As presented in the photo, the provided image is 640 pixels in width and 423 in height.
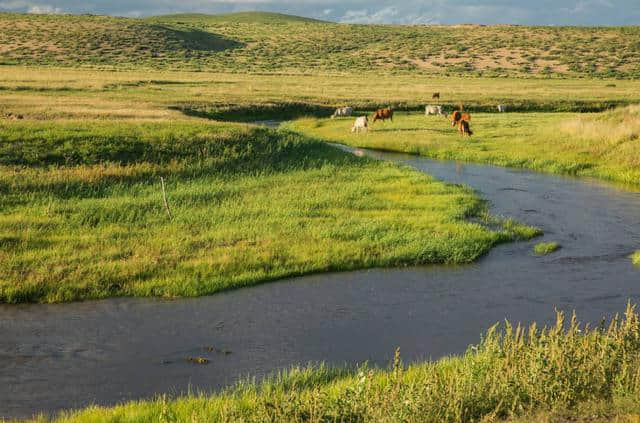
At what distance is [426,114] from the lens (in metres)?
49.5

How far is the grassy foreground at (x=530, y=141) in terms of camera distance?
30.3 meters

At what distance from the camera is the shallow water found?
33.3 feet

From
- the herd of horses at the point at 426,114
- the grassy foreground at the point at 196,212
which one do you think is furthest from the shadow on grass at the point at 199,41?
the grassy foreground at the point at 196,212

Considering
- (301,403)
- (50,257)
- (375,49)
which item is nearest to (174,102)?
(50,257)

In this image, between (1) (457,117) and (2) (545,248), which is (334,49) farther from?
(2) (545,248)

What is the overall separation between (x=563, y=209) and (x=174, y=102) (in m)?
32.0

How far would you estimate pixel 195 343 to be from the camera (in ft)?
37.8

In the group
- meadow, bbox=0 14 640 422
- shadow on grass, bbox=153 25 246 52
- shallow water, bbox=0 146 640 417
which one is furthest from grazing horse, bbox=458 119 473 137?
shadow on grass, bbox=153 25 246 52

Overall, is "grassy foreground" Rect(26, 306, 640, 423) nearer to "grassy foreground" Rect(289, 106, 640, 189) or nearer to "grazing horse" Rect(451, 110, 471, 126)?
"grassy foreground" Rect(289, 106, 640, 189)

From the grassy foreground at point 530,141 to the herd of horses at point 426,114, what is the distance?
1.56 feet

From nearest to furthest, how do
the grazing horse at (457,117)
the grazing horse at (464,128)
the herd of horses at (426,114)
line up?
the grazing horse at (464,128)
the herd of horses at (426,114)
the grazing horse at (457,117)

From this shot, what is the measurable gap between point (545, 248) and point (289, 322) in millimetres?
7766

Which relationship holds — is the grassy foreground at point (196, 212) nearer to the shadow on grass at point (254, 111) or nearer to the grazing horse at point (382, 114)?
the grazing horse at point (382, 114)

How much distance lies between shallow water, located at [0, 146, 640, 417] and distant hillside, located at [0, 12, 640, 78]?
8226 cm
